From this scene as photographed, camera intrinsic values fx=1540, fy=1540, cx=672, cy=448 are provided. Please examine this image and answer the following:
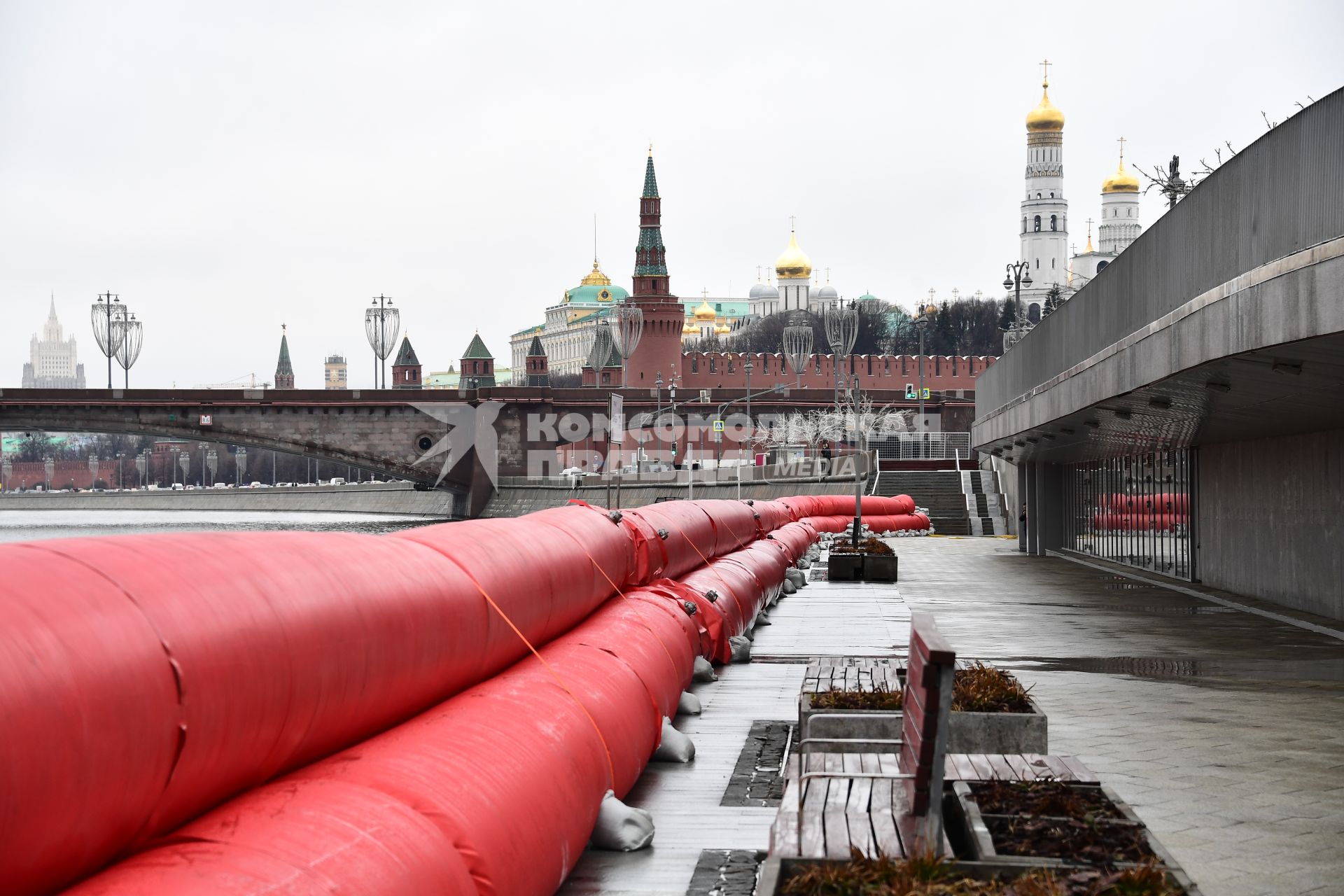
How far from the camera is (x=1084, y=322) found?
1897 centimetres

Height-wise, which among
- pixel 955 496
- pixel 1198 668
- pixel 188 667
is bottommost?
pixel 1198 668

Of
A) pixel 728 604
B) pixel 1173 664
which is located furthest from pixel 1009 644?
pixel 728 604

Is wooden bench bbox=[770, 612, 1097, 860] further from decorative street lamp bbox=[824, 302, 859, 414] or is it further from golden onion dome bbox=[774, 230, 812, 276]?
golden onion dome bbox=[774, 230, 812, 276]

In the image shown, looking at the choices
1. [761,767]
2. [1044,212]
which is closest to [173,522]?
[761,767]

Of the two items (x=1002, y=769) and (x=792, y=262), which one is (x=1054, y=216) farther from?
(x=1002, y=769)

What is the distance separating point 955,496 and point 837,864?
50248 mm

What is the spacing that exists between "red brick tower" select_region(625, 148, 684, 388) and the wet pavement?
10698 centimetres

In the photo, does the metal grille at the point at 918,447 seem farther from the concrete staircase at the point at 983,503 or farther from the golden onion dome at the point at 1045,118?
the golden onion dome at the point at 1045,118

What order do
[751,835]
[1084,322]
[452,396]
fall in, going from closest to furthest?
[751,835] < [1084,322] < [452,396]

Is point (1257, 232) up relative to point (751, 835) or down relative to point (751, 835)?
up

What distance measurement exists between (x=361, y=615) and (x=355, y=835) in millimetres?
1100

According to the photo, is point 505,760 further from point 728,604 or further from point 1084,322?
point 1084,322

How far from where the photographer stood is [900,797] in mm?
5320

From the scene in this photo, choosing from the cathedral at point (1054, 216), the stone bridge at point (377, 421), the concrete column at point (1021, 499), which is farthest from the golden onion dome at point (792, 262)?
the concrete column at point (1021, 499)
